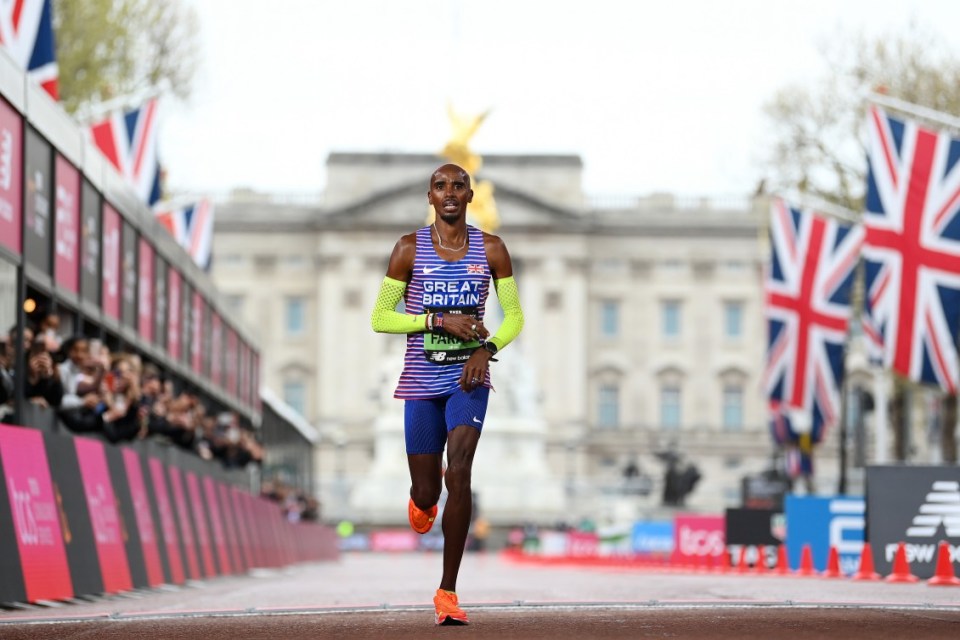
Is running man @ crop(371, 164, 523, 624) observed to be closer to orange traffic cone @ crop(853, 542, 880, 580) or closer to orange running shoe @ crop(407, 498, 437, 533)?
orange running shoe @ crop(407, 498, 437, 533)

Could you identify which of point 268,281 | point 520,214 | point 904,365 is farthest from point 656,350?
point 904,365

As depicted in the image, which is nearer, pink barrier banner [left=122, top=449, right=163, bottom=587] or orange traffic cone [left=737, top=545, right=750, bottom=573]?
pink barrier banner [left=122, top=449, right=163, bottom=587]

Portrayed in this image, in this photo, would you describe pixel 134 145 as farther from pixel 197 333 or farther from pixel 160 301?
pixel 160 301

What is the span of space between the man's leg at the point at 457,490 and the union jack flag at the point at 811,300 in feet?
95.1

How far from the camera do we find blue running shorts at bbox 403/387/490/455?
32.0 feet

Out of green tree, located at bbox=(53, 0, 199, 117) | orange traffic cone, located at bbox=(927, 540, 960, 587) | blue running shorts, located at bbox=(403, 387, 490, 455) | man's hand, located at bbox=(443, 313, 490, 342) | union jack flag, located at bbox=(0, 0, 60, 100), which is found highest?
green tree, located at bbox=(53, 0, 199, 117)

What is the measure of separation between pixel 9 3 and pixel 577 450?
9776cm

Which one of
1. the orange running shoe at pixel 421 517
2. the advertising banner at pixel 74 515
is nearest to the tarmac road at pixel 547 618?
the orange running shoe at pixel 421 517

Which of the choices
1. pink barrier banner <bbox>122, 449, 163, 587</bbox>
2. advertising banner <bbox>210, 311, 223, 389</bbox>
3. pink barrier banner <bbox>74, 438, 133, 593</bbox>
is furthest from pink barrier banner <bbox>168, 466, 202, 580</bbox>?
advertising banner <bbox>210, 311, 223, 389</bbox>

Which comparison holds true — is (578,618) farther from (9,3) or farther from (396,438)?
(396,438)

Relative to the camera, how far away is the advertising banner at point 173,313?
29672mm

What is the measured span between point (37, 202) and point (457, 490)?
962 cm

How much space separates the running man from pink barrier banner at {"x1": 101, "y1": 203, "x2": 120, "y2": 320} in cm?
1345

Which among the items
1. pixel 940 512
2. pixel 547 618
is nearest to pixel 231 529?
pixel 940 512
